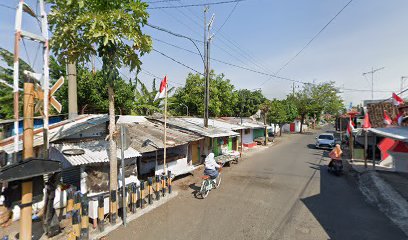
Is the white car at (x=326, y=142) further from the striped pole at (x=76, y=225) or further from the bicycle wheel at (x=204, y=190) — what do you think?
the striped pole at (x=76, y=225)

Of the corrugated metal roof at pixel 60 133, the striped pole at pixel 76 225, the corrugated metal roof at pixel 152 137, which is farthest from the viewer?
the corrugated metal roof at pixel 152 137

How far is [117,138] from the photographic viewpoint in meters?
7.09

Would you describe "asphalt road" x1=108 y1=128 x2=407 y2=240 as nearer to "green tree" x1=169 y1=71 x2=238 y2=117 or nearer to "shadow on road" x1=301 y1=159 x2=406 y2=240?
"shadow on road" x1=301 y1=159 x2=406 y2=240

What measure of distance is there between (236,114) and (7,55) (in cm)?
3034

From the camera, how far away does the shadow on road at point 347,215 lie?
6.13m

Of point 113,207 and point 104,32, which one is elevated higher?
point 104,32

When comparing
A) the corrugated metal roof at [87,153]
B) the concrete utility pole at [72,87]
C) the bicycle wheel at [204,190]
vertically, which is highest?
the concrete utility pole at [72,87]

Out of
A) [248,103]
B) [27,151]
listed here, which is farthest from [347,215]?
[248,103]

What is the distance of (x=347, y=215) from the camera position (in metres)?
7.30

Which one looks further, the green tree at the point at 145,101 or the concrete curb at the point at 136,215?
the green tree at the point at 145,101

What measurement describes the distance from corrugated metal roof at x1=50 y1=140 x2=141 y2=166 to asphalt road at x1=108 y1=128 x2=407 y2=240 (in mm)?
2385

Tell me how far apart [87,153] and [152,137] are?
3.74 m

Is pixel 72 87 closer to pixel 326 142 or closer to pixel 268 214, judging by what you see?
pixel 268 214

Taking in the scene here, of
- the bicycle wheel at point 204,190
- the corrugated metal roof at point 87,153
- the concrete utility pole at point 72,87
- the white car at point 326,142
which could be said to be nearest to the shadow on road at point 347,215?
the bicycle wheel at point 204,190
